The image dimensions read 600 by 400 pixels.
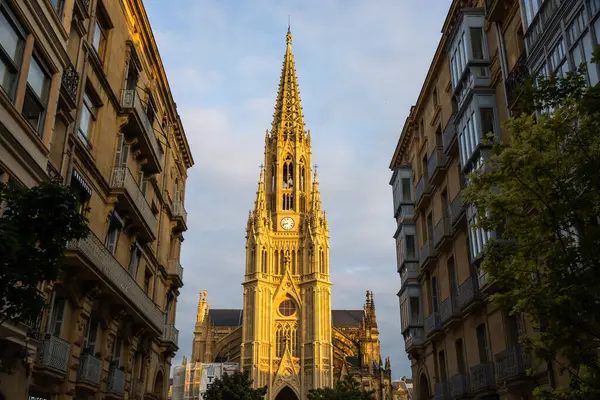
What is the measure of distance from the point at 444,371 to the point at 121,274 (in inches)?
546

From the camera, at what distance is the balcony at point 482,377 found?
18.6m

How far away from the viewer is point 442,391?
23.1 m

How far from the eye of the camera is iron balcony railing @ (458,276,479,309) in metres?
19.7

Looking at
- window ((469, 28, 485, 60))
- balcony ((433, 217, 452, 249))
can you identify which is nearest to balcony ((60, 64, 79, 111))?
window ((469, 28, 485, 60))

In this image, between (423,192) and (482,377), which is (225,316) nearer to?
(423,192)

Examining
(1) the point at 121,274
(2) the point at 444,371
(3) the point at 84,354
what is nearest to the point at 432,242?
(2) the point at 444,371

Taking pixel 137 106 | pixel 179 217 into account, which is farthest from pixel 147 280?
pixel 137 106

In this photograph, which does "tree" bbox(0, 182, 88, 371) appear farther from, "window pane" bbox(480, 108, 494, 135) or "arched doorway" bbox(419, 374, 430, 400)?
"arched doorway" bbox(419, 374, 430, 400)

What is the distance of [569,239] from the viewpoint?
30.8ft

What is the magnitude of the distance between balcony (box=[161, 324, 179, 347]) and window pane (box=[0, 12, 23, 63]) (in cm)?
1724

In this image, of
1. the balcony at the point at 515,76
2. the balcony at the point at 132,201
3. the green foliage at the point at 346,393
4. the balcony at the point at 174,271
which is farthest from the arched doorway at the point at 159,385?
the balcony at the point at 515,76

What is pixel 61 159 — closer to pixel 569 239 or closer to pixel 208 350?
pixel 569 239

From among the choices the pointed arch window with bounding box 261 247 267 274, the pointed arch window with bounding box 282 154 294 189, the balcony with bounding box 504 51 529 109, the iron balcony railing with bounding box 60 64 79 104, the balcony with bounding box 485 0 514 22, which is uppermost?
the pointed arch window with bounding box 282 154 294 189

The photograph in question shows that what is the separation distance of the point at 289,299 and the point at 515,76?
223 ft
